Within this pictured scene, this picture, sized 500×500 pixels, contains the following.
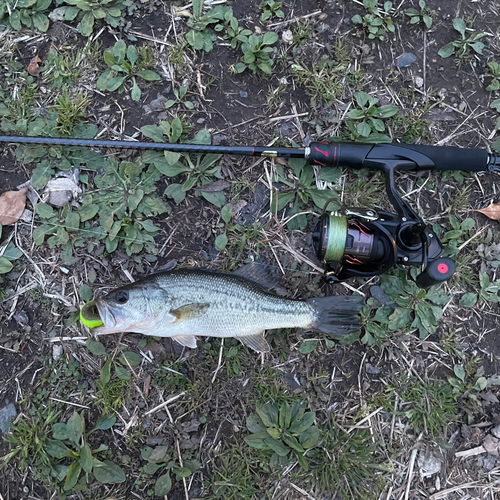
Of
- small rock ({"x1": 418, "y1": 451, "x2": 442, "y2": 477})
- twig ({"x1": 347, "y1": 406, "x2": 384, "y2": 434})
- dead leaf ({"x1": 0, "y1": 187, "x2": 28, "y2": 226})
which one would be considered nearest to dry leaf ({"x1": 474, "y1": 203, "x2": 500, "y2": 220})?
twig ({"x1": 347, "y1": 406, "x2": 384, "y2": 434})

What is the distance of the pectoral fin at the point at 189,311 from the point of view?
10.5ft

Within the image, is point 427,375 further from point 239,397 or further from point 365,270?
point 239,397

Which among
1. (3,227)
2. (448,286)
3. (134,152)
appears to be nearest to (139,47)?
(134,152)

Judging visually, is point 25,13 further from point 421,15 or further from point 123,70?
point 421,15

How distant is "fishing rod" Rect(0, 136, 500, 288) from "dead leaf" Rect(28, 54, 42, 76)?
2.56ft

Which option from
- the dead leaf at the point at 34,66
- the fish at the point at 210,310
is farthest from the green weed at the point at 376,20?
the dead leaf at the point at 34,66

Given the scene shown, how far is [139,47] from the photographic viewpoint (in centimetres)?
380

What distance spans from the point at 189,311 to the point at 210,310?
0.17 meters

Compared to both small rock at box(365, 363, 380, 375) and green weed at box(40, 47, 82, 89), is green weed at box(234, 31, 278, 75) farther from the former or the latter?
small rock at box(365, 363, 380, 375)

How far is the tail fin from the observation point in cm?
335

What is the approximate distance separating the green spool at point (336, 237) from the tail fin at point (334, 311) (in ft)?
1.29

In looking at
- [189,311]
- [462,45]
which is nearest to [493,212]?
[462,45]

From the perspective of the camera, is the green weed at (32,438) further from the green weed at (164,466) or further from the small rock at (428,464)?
the small rock at (428,464)

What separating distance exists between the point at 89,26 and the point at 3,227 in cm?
208
